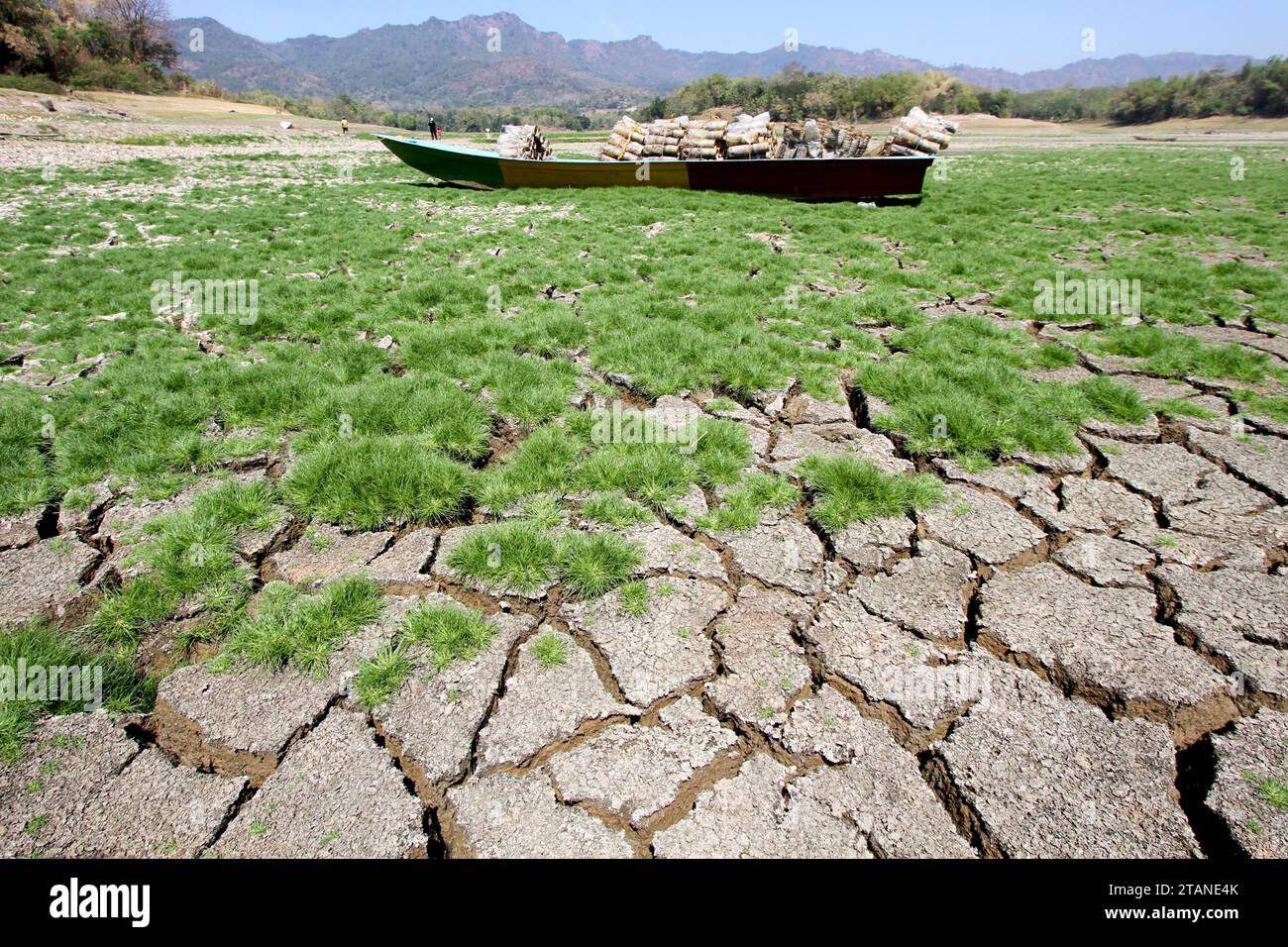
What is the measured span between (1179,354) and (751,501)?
5.03 m

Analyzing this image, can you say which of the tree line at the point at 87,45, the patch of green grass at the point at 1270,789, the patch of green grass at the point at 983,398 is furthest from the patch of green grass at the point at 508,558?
the tree line at the point at 87,45

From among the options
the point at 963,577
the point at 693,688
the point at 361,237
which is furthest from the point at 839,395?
the point at 361,237

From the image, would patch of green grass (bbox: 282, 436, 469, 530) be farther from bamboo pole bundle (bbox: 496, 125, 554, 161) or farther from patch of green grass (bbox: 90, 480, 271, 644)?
bamboo pole bundle (bbox: 496, 125, 554, 161)

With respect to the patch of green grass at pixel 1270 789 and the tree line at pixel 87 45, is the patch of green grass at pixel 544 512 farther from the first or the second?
the tree line at pixel 87 45

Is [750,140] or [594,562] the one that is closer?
[594,562]

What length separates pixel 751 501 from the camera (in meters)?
3.81

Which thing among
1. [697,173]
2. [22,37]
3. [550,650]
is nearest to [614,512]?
[550,650]

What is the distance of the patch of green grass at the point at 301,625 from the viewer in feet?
8.98

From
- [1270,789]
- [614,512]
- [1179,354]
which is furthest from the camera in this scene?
[1179,354]

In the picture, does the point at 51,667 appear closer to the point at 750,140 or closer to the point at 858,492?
Result: the point at 858,492

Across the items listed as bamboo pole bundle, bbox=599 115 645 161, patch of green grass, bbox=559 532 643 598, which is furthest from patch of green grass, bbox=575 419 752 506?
bamboo pole bundle, bbox=599 115 645 161

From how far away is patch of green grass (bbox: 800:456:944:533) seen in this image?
3713mm

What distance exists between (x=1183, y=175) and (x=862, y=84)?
62.0 m
